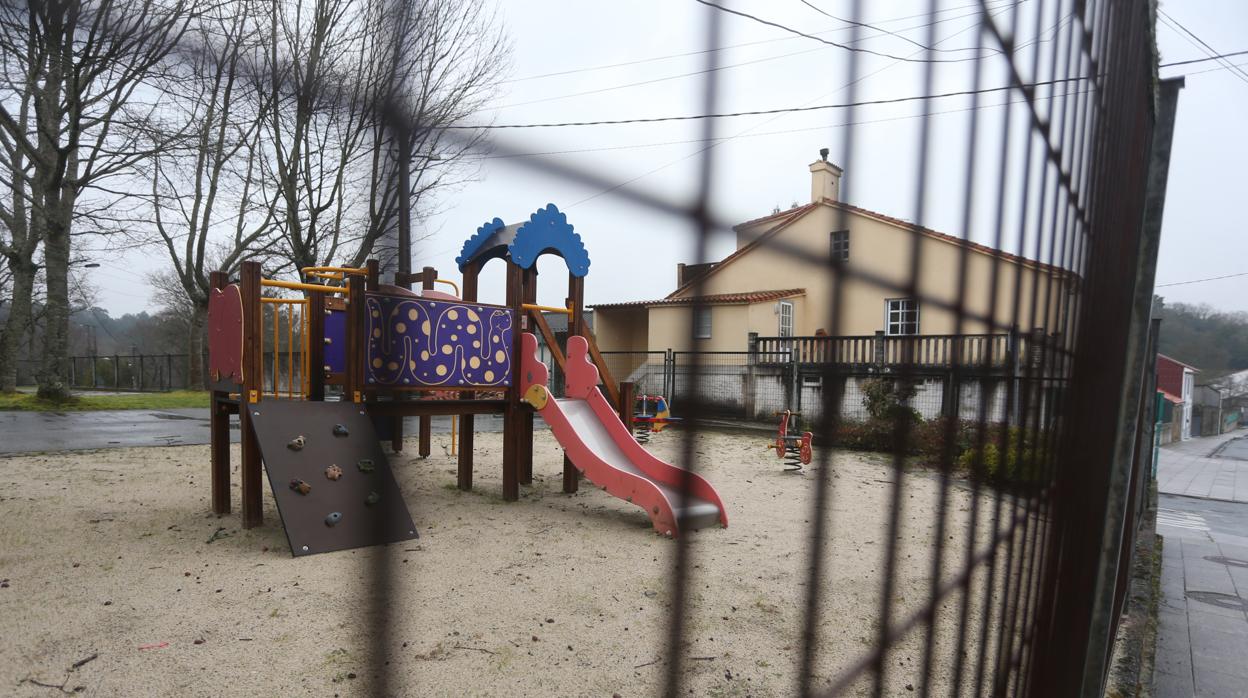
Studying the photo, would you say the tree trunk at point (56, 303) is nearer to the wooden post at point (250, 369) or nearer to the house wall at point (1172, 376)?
the wooden post at point (250, 369)

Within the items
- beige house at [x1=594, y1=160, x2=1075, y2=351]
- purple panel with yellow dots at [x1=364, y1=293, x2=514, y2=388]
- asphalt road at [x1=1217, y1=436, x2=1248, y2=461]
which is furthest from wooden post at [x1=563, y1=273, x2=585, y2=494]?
asphalt road at [x1=1217, y1=436, x2=1248, y2=461]

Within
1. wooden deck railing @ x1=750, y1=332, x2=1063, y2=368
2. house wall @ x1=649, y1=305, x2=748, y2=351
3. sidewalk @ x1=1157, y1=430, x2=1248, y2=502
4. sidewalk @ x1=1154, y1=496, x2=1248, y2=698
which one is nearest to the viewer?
house wall @ x1=649, y1=305, x2=748, y2=351

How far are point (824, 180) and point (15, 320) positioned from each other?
16765 millimetres

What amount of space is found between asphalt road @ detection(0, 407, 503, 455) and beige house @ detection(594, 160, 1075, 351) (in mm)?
9065

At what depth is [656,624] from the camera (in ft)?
9.52

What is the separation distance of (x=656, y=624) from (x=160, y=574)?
2560 mm

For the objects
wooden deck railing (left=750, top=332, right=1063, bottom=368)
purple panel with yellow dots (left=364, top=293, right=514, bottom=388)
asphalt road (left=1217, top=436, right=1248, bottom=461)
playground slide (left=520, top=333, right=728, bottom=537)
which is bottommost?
asphalt road (left=1217, top=436, right=1248, bottom=461)

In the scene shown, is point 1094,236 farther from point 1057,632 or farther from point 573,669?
point 573,669

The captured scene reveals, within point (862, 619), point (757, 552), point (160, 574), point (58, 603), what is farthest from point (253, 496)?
point (862, 619)

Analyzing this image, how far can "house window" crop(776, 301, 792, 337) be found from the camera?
651mm

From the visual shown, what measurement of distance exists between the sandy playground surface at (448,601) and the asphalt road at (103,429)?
2715 mm

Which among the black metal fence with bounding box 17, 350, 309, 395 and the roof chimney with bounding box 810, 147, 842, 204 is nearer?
the roof chimney with bounding box 810, 147, 842, 204

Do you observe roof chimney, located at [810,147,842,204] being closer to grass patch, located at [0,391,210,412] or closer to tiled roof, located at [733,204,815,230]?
tiled roof, located at [733,204,815,230]

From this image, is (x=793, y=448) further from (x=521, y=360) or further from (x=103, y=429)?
(x=103, y=429)
